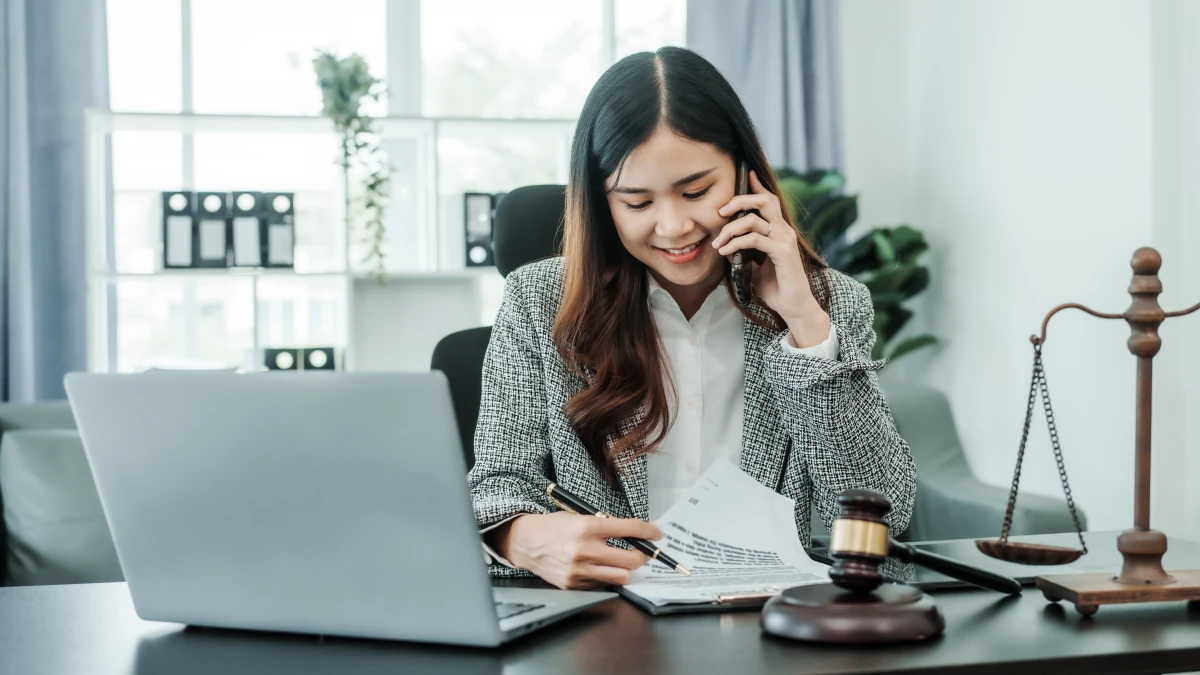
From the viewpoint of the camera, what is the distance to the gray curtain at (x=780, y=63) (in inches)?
140

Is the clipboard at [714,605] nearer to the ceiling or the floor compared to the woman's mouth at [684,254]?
nearer to the floor

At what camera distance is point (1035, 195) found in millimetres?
2771

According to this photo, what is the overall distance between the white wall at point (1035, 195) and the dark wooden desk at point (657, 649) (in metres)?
1.72

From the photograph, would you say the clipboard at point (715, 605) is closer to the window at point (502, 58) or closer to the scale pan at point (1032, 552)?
the scale pan at point (1032, 552)

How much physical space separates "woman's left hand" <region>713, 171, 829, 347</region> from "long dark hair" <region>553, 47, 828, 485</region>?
8 centimetres

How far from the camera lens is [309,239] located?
3.35m

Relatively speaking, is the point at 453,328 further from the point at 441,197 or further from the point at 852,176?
the point at 852,176

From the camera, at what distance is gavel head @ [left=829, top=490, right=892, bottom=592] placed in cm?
73

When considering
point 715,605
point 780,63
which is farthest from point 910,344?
point 715,605

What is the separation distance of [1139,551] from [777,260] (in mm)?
513

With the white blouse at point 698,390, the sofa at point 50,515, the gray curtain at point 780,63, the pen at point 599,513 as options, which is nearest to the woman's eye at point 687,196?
the white blouse at point 698,390

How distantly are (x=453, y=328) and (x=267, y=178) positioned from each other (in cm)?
87

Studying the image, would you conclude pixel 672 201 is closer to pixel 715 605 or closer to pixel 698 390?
pixel 698 390

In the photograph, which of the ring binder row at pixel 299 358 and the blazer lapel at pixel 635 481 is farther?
the ring binder row at pixel 299 358
